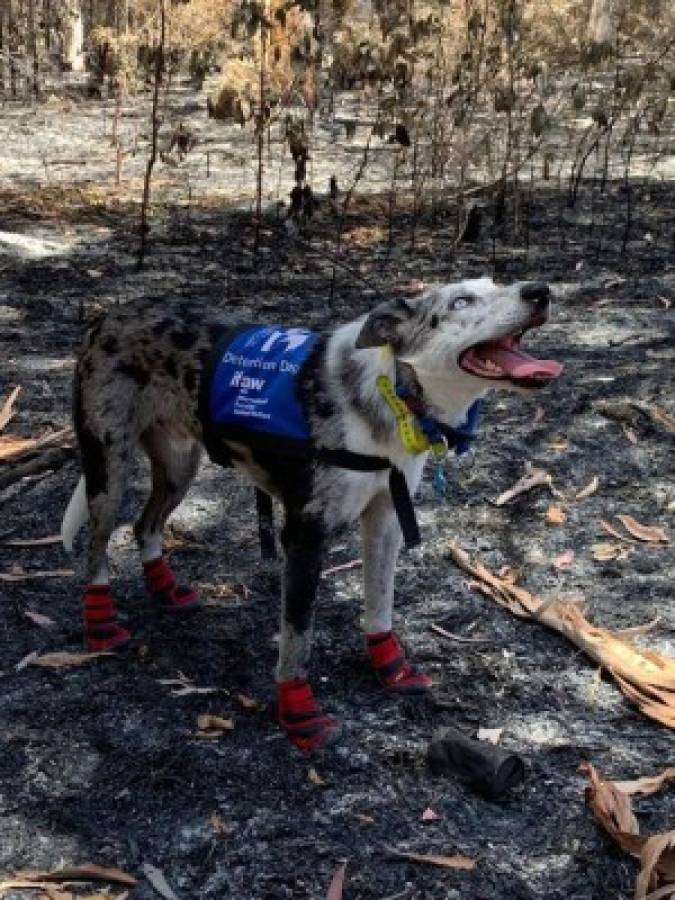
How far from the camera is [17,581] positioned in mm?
4660

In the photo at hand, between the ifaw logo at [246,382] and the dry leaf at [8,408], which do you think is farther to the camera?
the dry leaf at [8,408]

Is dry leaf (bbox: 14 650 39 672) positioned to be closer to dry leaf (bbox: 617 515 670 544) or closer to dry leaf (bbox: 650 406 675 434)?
dry leaf (bbox: 617 515 670 544)

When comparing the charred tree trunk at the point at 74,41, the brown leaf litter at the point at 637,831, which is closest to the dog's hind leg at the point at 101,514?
the brown leaf litter at the point at 637,831

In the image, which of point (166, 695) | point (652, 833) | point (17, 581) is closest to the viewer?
point (652, 833)

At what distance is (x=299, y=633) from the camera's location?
3.64m

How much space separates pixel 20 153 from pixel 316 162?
131 inches

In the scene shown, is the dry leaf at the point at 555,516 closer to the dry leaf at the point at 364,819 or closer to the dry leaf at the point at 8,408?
the dry leaf at the point at 364,819

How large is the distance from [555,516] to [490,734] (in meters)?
1.73

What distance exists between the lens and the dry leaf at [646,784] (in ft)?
11.3

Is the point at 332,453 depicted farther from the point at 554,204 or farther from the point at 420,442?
the point at 554,204

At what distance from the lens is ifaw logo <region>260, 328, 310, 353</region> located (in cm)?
373

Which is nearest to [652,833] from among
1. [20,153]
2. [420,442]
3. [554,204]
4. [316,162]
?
[420,442]

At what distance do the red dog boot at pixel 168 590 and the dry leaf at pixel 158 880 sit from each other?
1439 mm

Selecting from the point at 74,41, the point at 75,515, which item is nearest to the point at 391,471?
the point at 75,515
